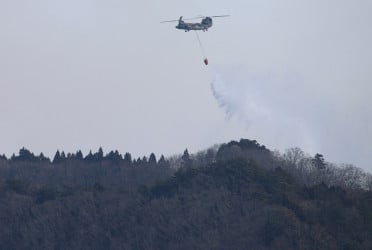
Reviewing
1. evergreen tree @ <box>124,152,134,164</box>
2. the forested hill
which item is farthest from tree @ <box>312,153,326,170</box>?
evergreen tree @ <box>124,152,134,164</box>

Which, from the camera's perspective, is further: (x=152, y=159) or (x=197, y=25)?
(x=152, y=159)

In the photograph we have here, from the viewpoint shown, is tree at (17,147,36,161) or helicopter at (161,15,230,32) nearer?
helicopter at (161,15,230,32)

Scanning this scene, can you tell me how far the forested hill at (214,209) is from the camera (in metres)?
93.9

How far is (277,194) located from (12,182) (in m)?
25.3

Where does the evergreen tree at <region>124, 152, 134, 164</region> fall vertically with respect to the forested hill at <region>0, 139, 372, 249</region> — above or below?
above

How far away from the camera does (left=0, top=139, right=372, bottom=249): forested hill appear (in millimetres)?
93875

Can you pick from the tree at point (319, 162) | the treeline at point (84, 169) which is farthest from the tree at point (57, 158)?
the tree at point (319, 162)

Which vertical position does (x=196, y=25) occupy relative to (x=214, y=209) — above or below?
above

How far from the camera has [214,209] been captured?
9869cm

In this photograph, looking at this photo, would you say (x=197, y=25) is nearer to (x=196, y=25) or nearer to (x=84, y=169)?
(x=196, y=25)

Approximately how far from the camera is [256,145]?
121375 mm

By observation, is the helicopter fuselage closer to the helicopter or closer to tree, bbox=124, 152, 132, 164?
the helicopter

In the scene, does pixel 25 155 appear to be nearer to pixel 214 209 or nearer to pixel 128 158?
pixel 128 158

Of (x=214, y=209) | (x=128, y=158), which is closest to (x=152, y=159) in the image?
(x=128, y=158)
